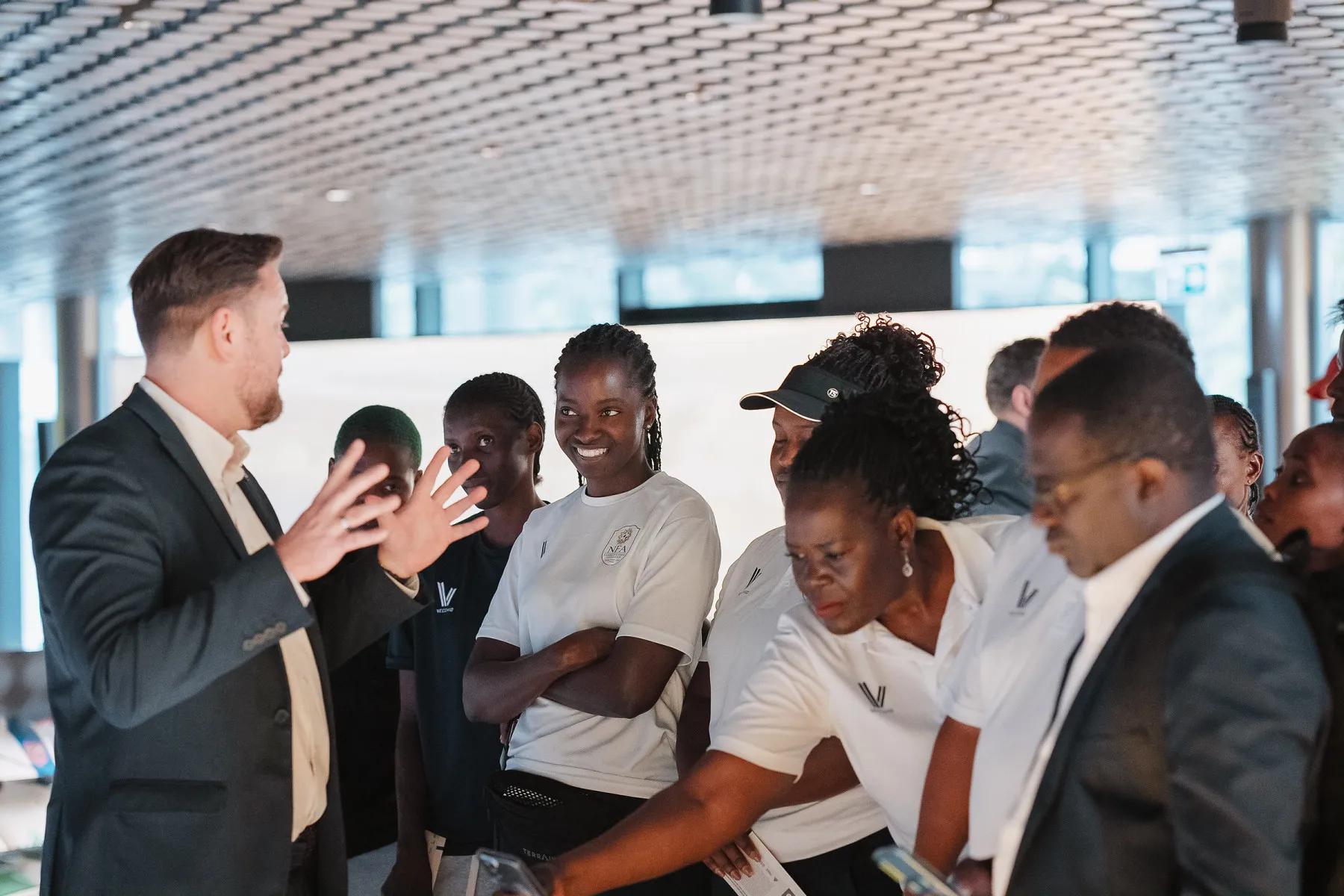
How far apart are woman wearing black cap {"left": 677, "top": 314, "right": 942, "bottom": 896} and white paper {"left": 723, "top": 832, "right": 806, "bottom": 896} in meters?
0.02

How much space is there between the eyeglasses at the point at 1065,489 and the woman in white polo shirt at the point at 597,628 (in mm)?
1233

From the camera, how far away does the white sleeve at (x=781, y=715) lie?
1976 mm

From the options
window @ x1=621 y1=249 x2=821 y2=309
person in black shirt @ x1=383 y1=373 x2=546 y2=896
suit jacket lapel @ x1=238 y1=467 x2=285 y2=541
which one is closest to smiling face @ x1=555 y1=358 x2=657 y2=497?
person in black shirt @ x1=383 y1=373 x2=546 y2=896

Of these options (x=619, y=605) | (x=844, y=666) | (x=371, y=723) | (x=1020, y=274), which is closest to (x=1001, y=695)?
(x=844, y=666)

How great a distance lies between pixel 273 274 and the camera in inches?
85.4

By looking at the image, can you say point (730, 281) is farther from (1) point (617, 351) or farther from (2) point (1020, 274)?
(1) point (617, 351)

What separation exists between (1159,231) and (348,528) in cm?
943

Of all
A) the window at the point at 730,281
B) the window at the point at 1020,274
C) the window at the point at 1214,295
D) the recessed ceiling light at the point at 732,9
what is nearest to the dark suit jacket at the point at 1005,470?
the recessed ceiling light at the point at 732,9

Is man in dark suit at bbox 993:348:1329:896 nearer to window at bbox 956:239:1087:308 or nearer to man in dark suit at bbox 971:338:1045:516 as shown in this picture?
man in dark suit at bbox 971:338:1045:516

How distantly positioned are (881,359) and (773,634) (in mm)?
542

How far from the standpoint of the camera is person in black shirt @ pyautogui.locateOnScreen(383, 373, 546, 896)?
3.15 meters

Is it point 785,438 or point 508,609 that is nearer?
point 785,438

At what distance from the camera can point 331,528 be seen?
188 cm

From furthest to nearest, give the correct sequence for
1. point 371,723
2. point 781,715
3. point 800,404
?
1. point 371,723
2. point 800,404
3. point 781,715
